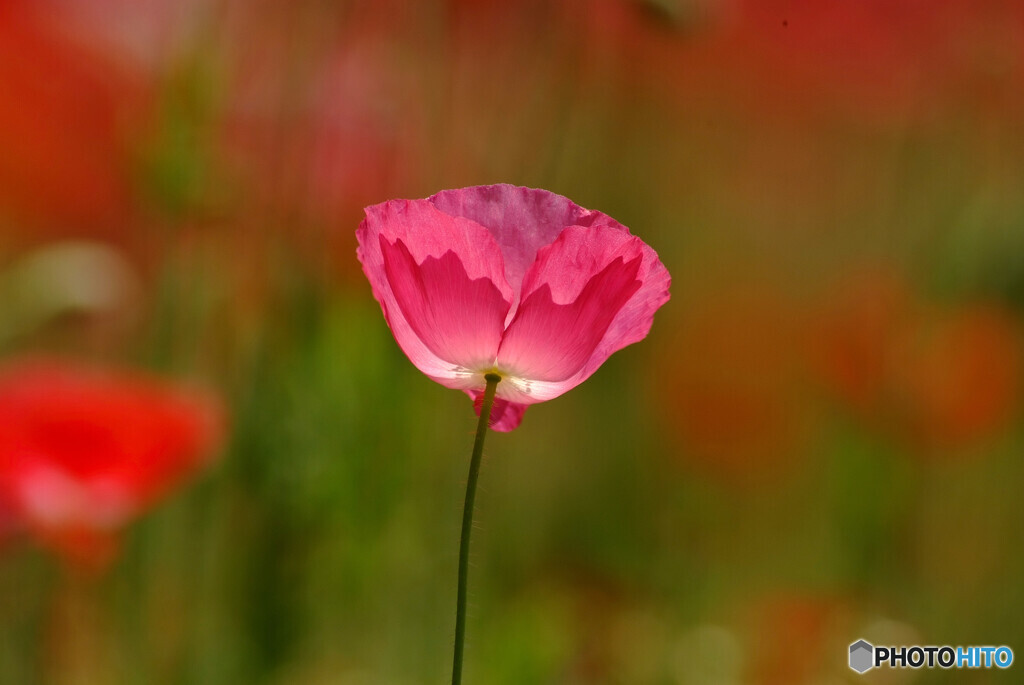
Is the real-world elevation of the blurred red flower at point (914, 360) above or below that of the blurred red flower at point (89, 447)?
above

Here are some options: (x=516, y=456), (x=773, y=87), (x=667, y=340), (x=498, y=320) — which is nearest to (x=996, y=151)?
(x=773, y=87)

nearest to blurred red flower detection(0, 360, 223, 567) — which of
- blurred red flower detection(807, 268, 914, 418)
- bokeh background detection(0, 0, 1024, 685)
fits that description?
bokeh background detection(0, 0, 1024, 685)

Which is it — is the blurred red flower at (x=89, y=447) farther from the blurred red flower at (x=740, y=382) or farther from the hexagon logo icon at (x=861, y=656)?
the hexagon logo icon at (x=861, y=656)

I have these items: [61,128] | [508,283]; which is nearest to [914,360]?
[508,283]

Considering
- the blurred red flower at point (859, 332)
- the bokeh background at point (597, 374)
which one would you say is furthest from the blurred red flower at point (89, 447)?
the blurred red flower at point (859, 332)

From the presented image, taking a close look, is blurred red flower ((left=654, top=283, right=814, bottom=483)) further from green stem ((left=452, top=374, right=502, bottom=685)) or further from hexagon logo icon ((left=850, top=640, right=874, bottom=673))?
green stem ((left=452, top=374, right=502, bottom=685))

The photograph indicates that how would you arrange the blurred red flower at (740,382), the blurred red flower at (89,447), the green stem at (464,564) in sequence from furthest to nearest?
the blurred red flower at (740,382), the blurred red flower at (89,447), the green stem at (464,564)

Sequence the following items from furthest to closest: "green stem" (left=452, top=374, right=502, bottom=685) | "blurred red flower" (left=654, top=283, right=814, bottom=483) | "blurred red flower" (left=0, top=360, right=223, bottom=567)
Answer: "blurred red flower" (left=654, top=283, right=814, bottom=483), "blurred red flower" (left=0, top=360, right=223, bottom=567), "green stem" (left=452, top=374, right=502, bottom=685)
